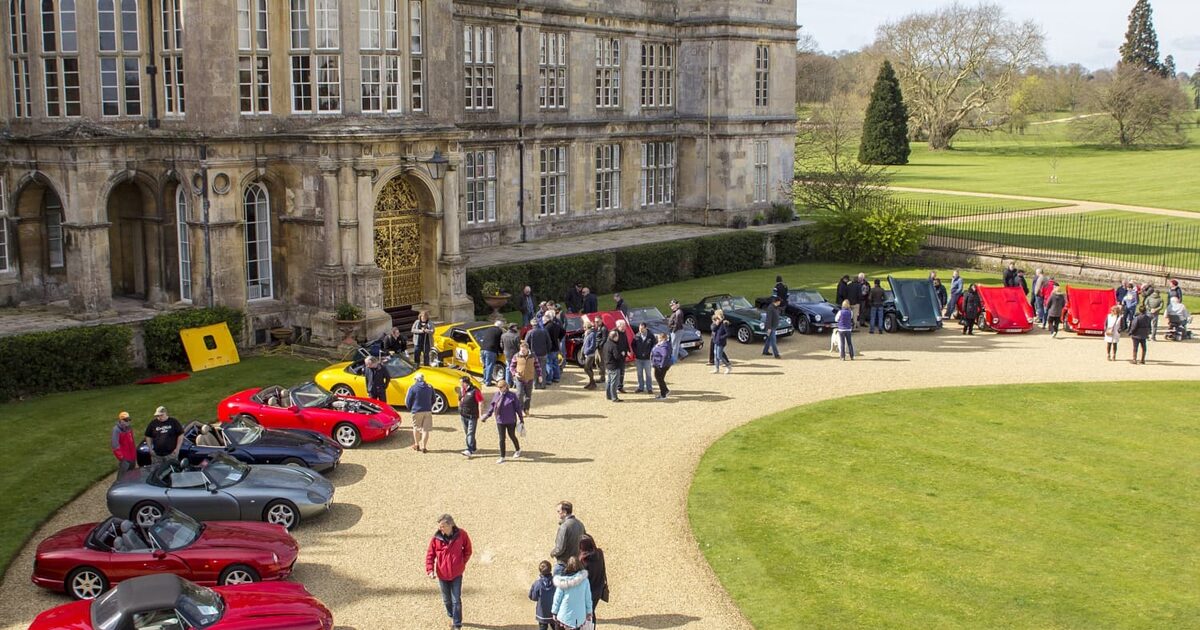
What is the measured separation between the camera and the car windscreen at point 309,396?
Answer: 72.9ft

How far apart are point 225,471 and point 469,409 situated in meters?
4.56

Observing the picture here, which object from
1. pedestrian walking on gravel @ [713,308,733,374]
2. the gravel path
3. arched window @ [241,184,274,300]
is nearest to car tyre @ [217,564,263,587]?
the gravel path

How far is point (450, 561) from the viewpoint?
14375 millimetres

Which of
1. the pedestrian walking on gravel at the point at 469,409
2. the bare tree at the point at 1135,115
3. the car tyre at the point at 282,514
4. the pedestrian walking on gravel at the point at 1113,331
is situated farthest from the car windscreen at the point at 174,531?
the bare tree at the point at 1135,115

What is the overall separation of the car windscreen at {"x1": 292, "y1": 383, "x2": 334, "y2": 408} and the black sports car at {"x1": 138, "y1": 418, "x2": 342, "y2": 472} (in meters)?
1.60

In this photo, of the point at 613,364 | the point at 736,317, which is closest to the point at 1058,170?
the point at 736,317

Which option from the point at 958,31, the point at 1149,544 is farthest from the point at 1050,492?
the point at 958,31

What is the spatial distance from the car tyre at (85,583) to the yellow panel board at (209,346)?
12.9 m

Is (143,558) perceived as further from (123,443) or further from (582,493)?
(582,493)

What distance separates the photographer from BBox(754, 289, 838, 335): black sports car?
1283 inches

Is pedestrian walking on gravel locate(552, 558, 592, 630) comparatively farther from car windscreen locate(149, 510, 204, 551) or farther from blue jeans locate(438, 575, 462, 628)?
car windscreen locate(149, 510, 204, 551)

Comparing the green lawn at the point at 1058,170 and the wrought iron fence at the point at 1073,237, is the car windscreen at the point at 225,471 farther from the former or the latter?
the green lawn at the point at 1058,170

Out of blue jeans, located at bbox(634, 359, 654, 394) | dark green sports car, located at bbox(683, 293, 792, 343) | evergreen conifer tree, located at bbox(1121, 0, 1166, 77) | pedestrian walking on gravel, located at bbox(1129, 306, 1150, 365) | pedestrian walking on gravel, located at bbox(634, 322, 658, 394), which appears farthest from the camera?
evergreen conifer tree, located at bbox(1121, 0, 1166, 77)

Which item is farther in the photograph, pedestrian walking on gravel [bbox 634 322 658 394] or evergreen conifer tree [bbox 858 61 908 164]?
evergreen conifer tree [bbox 858 61 908 164]
